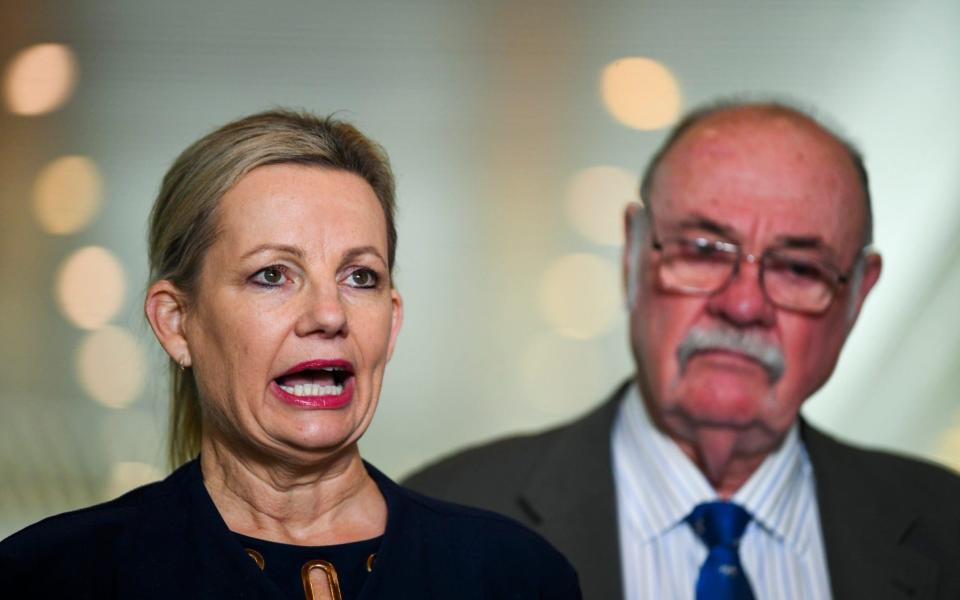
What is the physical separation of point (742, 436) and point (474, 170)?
1.16m

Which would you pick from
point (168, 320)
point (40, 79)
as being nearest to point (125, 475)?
point (40, 79)

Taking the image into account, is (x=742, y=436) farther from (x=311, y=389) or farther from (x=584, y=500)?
(x=311, y=389)

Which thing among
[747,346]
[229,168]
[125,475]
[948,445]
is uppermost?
[229,168]

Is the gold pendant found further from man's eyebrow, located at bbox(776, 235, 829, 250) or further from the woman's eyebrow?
man's eyebrow, located at bbox(776, 235, 829, 250)

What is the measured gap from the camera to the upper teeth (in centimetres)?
150

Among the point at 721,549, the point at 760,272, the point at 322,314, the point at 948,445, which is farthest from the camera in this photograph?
the point at 948,445

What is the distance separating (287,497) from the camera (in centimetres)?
157

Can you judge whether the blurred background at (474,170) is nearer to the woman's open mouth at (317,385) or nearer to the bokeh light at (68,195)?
the bokeh light at (68,195)

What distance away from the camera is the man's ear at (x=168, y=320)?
Result: 1.57 metres

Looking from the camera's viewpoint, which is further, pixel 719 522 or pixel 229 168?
pixel 719 522

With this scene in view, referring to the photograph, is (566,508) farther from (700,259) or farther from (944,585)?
(944,585)

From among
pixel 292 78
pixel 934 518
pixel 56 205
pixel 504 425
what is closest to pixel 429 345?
pixel 504 425

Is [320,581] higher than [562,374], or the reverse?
[320,581]

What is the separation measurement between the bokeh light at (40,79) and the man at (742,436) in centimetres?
130
